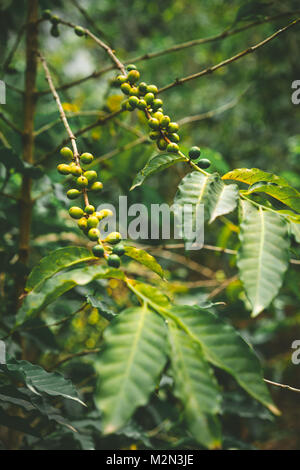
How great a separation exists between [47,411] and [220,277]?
1.33 m

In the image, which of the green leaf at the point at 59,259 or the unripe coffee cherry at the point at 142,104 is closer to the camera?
the green leaf at the point at 59,259

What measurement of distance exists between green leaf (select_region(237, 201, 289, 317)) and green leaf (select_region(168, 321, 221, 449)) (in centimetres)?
10

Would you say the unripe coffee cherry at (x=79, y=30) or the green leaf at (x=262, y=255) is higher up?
the unripe coffee cherry at (x=79, y=30)

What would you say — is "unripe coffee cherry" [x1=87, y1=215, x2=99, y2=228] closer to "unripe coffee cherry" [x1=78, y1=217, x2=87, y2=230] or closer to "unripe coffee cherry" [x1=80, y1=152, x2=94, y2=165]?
"unripe coffee cherry" [x1=78, y1=217, x2=87, y2=230]

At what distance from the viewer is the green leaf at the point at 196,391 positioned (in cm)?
41

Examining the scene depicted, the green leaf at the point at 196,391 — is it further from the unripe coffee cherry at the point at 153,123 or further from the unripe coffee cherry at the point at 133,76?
the unripe coffee cherry at the point at 133,76

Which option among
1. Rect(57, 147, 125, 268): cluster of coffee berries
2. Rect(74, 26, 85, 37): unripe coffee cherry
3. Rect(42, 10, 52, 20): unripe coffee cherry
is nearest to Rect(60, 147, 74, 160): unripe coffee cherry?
Rect(57, 147, 125, 268): cluster of coffee berries

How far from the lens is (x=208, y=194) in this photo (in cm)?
59

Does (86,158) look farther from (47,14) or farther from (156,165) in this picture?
(47,14)

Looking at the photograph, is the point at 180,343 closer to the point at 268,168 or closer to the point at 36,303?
the point at 36,303

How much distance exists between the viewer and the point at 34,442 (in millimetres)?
1003

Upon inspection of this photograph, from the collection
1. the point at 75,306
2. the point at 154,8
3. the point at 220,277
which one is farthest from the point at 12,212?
the point at 154,8

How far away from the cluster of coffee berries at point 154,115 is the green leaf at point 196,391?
0.37 metres

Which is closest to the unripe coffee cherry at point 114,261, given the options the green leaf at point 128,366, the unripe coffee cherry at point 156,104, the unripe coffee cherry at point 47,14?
the green leaf at point 128,366
